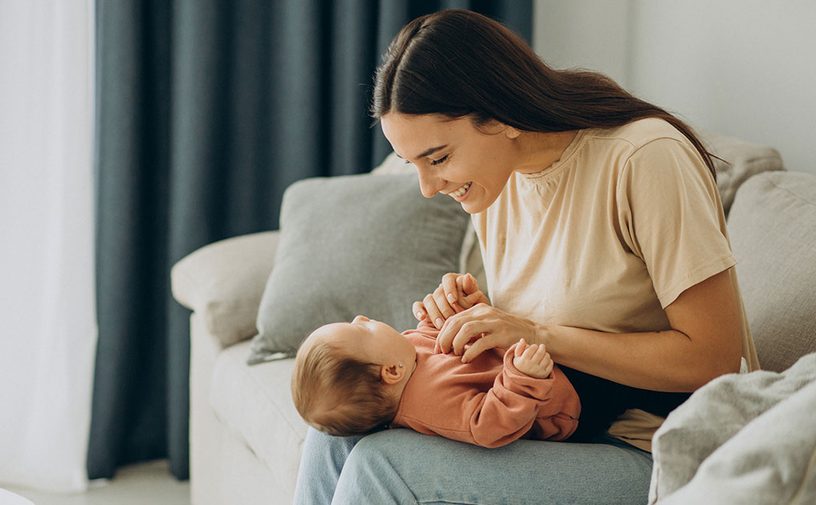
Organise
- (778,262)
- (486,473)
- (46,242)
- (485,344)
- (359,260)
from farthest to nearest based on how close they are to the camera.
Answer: (46,242), (359,260), (778,262), (485,344), (486,473)

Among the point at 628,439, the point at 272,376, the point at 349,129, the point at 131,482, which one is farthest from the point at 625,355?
the point at 131,482

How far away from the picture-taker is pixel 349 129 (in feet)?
9.76

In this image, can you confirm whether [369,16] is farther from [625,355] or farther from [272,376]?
[625,355]

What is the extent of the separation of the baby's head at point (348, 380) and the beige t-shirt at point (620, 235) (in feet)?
0.89

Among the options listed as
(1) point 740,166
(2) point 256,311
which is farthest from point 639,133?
(2) point 256,311

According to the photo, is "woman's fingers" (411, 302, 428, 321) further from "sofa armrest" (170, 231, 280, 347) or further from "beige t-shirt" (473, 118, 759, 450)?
"sofa armrest" (170, 231, 280, 347)

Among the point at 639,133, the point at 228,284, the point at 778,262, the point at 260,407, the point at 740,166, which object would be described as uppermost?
the point at 639,133

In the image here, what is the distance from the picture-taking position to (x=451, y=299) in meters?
1.63

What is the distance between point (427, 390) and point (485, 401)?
Result: 4.1 inches

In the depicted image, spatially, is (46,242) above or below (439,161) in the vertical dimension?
below

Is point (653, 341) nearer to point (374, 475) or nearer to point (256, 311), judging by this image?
point (374, 475)

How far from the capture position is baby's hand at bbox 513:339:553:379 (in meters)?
1.38

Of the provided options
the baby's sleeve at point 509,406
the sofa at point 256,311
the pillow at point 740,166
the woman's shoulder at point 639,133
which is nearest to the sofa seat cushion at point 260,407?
the sofa at point 256,311

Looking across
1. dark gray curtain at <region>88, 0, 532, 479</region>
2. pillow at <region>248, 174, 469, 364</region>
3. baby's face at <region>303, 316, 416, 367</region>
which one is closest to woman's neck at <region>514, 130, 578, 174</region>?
baby's face at <region>303, 316, 416, 367</region>
